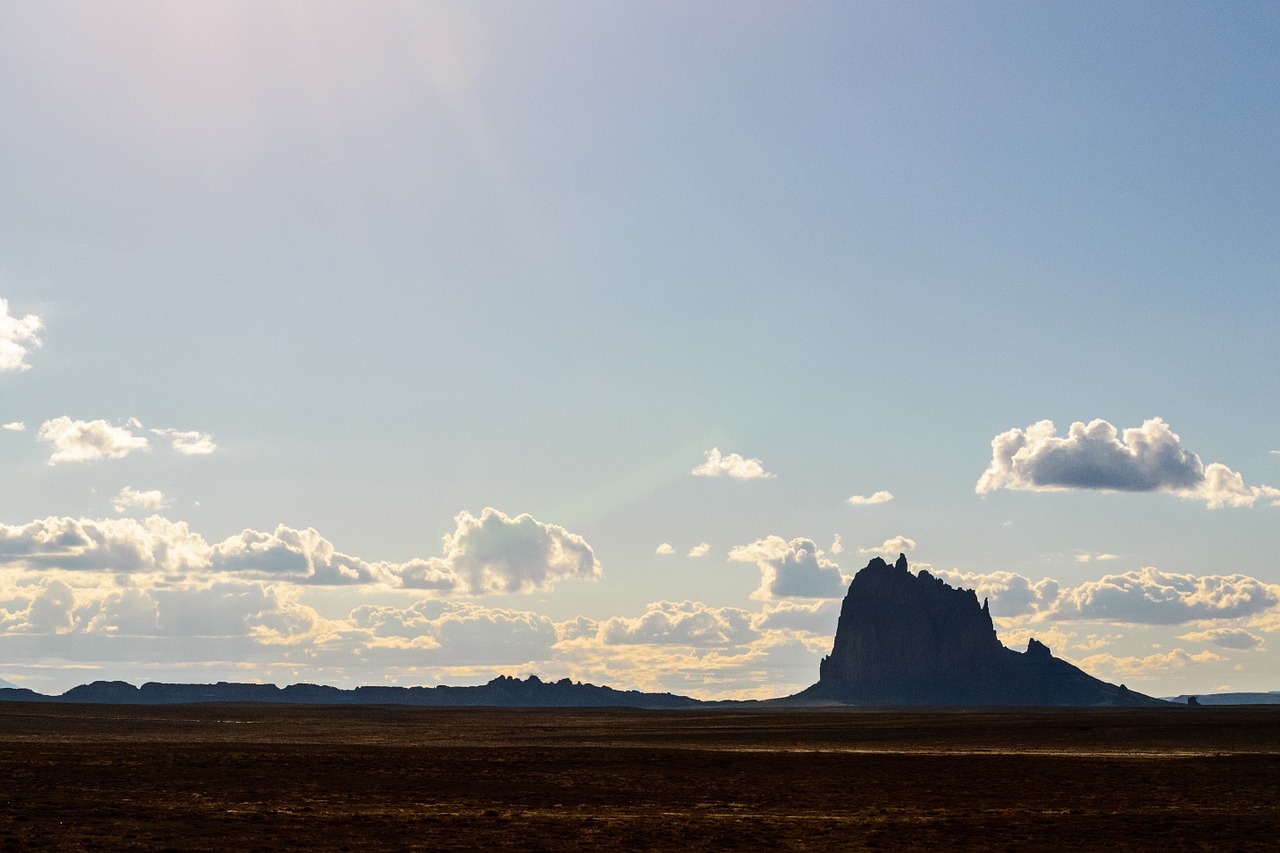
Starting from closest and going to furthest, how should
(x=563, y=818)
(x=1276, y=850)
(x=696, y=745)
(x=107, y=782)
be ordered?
(x=1276, y=850) < (x=563, y=818) < (x=107, y=782) < (x=696, y=745)

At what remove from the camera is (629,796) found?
149 ft

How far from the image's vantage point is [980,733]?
9694 centimetres

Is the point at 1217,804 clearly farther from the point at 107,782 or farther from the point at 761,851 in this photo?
the point at 107,782

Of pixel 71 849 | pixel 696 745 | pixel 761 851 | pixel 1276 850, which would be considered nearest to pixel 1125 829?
pixel 1276 850

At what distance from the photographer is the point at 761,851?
103 ft

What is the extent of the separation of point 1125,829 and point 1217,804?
842 cm

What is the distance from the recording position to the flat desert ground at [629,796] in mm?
33188

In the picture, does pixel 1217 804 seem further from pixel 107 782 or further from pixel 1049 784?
pixel 107 782

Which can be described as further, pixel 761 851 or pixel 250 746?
pixel 250 746

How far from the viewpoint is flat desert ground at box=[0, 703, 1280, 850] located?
1307 inches

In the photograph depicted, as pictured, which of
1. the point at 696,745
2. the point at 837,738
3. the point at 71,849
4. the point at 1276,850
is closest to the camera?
the point at 71,849

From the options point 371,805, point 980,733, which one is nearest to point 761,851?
point 371,805

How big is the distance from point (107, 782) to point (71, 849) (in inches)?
688

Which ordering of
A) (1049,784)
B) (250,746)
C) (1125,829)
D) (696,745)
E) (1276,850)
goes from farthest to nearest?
1. (696,745)
2. (250,746)
3. (1049,784)
4. (1125,829)
5. (1276,850)
